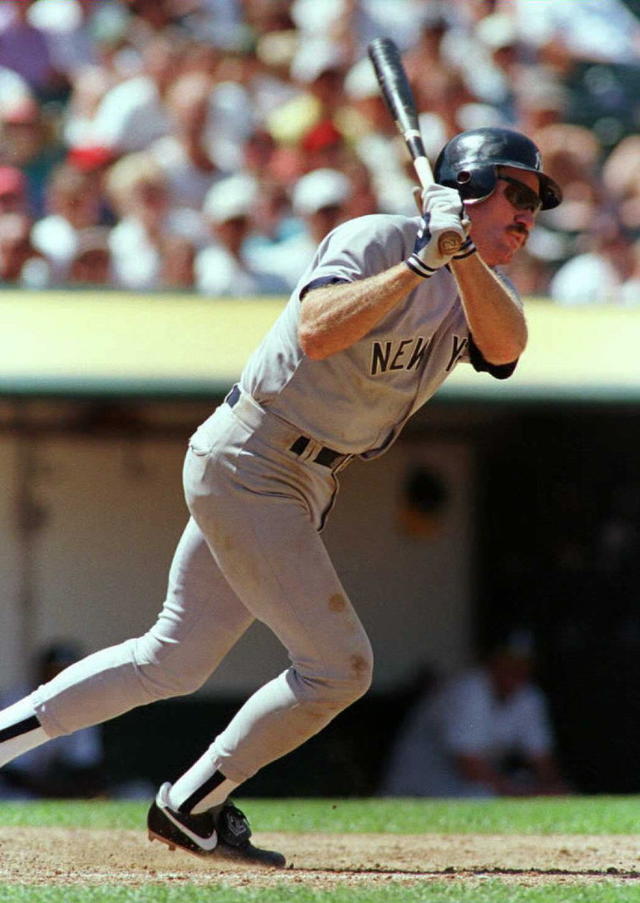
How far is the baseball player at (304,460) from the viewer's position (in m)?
3.08

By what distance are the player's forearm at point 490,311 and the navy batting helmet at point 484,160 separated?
0.85ft

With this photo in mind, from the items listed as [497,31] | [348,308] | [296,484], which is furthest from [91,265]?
[348,308]

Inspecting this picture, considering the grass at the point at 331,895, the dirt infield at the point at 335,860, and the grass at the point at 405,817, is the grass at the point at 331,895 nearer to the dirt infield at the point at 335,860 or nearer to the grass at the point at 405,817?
the dirt infield at the point at 335,860

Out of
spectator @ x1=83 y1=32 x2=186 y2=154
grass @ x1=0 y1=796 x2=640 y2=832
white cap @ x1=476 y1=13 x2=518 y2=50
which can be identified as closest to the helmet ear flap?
grass @ x1=0 y1=796 x2=640 y2=832

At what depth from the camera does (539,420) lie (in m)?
8.10

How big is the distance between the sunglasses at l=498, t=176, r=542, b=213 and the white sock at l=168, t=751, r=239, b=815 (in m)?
1.42

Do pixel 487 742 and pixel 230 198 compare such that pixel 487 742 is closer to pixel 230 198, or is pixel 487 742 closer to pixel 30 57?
pixel 230 198

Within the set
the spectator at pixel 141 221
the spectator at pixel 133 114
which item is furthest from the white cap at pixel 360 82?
the spectator at pixel 141 221

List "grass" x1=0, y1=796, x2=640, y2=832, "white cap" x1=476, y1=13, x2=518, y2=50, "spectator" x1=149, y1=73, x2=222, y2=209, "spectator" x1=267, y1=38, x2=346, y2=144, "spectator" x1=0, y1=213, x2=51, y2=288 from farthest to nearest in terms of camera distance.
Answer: "white cap" x1=476, y1=13, x2=518, y2=50
"spectator" x1=267, y1=38, x2=346, y2=144
"spectator" x1=149, y1=73, x2=222, y2=209
"spectator" x1=0, y1=213, x2=51, y2=288
"grass" x1=0, y1=796, x2=640, y2=832

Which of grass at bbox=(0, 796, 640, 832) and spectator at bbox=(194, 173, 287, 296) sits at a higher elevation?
spectator at bbox=(194, 173, 287, 296)

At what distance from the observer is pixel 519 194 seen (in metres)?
3.20

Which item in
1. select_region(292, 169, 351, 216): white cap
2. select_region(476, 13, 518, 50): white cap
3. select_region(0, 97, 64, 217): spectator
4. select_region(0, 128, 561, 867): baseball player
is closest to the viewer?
select_region(0, 128, 561, 867): baseball player

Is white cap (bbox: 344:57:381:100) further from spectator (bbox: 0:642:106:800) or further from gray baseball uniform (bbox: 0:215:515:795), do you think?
gray baseball uniform (bbox: 0:215:515:795)

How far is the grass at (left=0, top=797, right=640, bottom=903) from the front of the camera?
2936 millimetres
